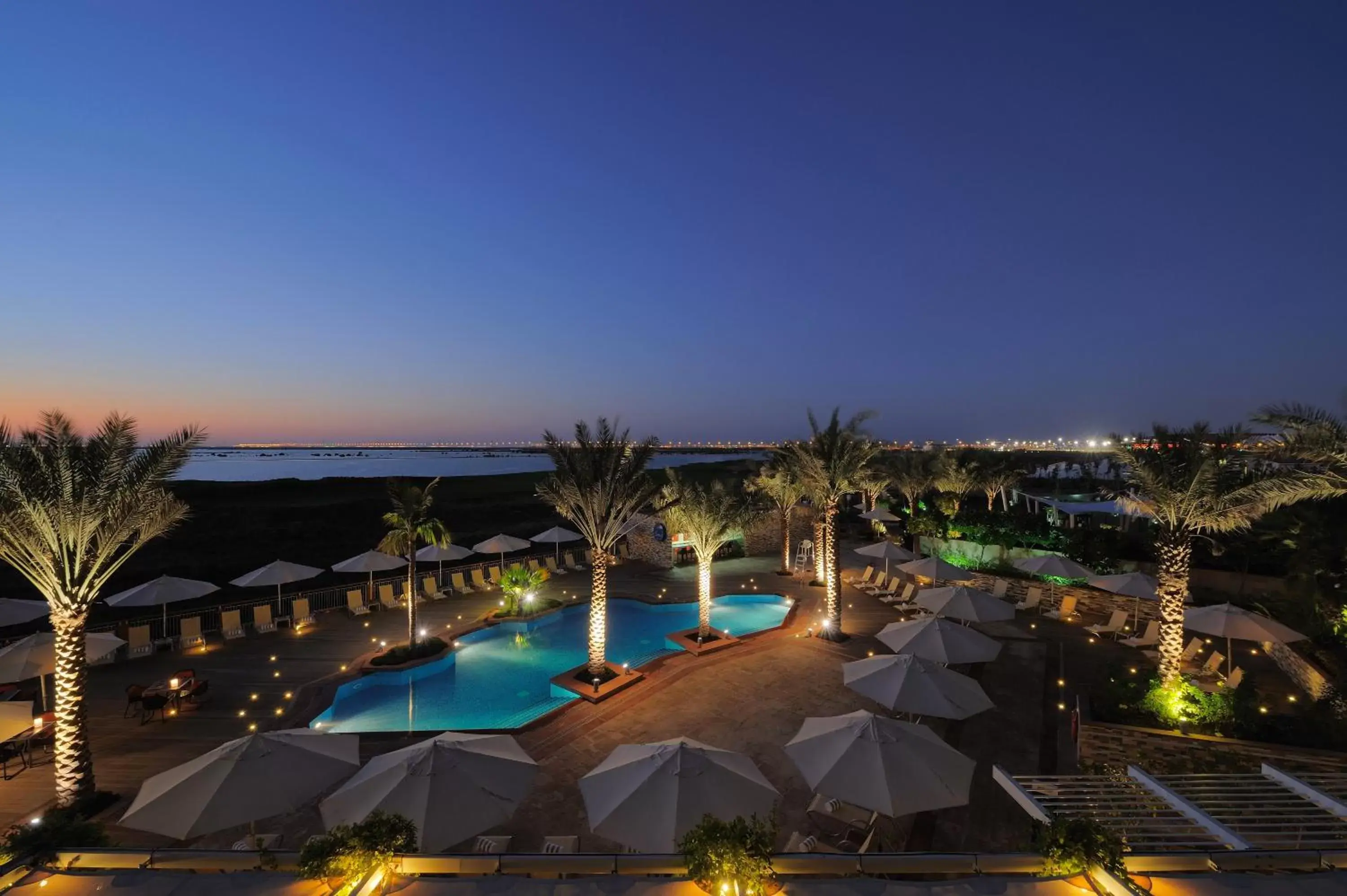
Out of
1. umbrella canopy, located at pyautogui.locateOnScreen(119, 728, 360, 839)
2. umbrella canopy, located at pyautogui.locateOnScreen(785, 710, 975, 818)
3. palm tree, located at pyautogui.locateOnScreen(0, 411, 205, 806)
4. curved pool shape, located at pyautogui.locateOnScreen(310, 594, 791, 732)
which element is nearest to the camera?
umbrella canopy, located at pyautogui.locateOnScreen(119, 728, 360, 839)

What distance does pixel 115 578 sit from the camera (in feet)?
89.7

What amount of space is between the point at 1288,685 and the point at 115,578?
43.4 meters

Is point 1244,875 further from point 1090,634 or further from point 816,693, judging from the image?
point 1090,634

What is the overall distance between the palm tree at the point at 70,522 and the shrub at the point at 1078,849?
39.5 ft

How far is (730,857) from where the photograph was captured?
4652 mm

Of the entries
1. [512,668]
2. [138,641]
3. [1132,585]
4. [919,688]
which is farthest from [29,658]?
[1132,585]

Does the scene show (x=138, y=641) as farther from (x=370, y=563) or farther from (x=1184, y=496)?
(x=1184, y=496)

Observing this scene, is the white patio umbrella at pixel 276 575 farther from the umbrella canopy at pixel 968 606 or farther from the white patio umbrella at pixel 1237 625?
the white patio umbrella at pixel 1237 625

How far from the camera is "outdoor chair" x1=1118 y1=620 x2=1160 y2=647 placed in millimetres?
15133

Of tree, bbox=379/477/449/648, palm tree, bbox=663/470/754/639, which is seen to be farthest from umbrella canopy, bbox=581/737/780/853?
tree, bbox=379/477/449/648

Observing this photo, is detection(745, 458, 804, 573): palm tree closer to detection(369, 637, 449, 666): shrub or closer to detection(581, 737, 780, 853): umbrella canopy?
detection(369, 637, 449, 666): shrub

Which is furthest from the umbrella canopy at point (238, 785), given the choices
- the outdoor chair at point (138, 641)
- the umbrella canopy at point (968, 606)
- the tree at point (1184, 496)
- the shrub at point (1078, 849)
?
the tree at point (1184, 496)

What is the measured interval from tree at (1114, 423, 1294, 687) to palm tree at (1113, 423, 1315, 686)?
0.04 ft

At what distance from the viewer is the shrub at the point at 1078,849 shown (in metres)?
4.79
